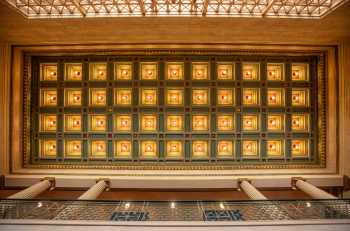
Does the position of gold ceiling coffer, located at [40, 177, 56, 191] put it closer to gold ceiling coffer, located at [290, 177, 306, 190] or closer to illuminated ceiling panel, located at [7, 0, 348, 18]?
illuminated ceiling panel, located at [7, 0, 348, 18]

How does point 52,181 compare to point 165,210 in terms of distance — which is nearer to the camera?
point 165,210

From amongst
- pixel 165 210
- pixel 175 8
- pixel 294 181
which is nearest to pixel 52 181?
pixel 165 210

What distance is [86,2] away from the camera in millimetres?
8117

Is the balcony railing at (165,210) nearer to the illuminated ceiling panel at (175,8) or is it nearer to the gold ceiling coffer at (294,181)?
the gold ceiling coffer at (294,181)

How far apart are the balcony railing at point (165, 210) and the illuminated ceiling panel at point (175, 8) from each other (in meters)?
5.71

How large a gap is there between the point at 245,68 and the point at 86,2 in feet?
21.4

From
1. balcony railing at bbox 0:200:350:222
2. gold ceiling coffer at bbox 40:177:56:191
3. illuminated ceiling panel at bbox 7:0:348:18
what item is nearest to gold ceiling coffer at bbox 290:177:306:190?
balcony railing at bbox 0:200:350:222

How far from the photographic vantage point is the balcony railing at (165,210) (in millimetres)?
6484

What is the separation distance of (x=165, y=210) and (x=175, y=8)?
6117 millimetres

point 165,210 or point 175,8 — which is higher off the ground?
point 175,8

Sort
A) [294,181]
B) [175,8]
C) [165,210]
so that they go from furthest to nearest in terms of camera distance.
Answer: [294,181]
[175,8]
[165,210]

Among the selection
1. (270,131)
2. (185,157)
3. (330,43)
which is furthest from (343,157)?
(185,157)

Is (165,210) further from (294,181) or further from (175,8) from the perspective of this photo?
(175,8)

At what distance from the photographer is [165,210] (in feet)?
22.1
